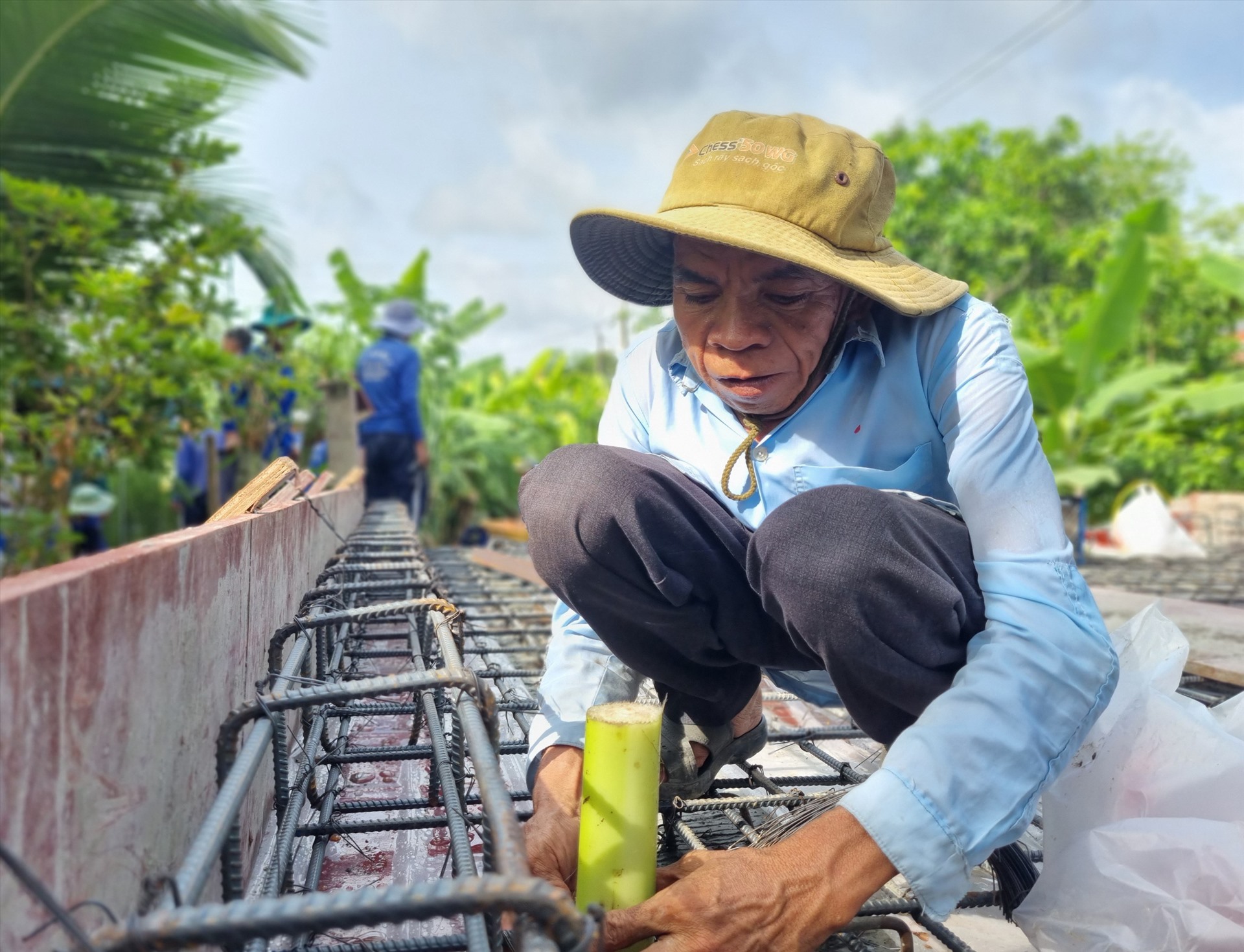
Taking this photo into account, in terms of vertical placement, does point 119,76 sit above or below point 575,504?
above

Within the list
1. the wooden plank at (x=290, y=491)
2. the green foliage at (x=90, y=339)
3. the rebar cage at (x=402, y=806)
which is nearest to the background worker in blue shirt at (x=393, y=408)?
the green foliage at (x=90, y=339)

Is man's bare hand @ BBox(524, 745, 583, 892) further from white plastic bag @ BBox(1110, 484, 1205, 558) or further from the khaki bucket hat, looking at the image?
white plastic bag @ BBox(1110, 484, 1205, 558)

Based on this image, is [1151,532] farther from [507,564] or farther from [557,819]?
[557,819]

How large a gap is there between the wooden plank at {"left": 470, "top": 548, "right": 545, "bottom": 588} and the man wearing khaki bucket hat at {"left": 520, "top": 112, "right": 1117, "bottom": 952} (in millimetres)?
2224

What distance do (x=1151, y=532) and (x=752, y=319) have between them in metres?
5.41

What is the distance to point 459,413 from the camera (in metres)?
9.85

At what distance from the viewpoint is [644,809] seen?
1.09 meters

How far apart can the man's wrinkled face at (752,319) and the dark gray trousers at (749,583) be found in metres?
0.17

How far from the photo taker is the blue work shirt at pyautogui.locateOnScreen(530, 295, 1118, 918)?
1.09 m

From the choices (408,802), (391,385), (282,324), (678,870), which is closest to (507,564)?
(282,324)

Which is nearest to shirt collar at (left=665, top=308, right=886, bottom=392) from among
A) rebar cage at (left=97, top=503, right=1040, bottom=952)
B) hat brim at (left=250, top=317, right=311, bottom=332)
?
rebar cage at (left=97, top=503, right=1040, bottom=952)

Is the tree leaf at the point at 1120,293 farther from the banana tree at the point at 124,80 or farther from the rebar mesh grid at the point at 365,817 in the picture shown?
the rebar mesh grid at the point at 365,817

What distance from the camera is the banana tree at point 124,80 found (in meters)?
4.23

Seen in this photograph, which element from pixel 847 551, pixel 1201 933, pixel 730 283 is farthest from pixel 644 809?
pixel 730 283
